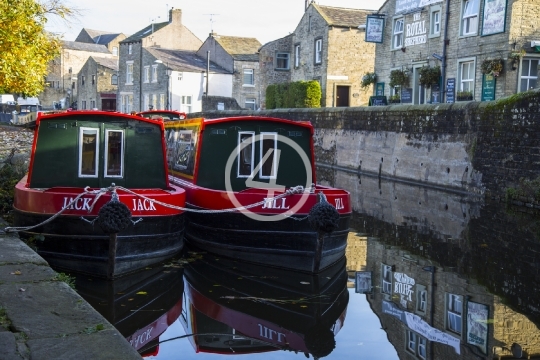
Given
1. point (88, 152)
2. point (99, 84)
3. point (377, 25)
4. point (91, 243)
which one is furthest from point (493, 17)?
point (99, 84)

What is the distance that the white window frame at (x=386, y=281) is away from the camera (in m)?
8.53

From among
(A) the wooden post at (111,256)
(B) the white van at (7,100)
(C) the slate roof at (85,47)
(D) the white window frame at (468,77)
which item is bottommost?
(A) the wooden post at (111,256)

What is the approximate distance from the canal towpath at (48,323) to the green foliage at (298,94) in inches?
1178

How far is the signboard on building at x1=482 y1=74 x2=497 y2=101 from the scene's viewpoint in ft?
74.1

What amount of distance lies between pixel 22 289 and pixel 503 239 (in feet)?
26.7

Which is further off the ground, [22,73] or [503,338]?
[22,73]

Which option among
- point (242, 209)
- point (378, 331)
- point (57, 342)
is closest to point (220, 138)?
point (242, 209)

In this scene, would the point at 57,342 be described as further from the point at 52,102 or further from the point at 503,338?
the point at 52,102

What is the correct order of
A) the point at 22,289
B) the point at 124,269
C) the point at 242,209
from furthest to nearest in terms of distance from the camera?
the point at 242,209, the point at 124,269, the point at 22,289

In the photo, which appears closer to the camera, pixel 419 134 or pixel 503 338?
pixel 503 338

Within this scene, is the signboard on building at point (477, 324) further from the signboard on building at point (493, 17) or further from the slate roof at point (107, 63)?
the slate roof at point (107, 63)

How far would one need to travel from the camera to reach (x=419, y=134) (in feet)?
65.7

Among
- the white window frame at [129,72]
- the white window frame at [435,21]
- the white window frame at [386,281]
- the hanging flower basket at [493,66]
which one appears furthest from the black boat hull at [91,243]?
the white window frame at [129,72]

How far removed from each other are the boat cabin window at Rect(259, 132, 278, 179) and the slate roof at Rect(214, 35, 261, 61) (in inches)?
1450
